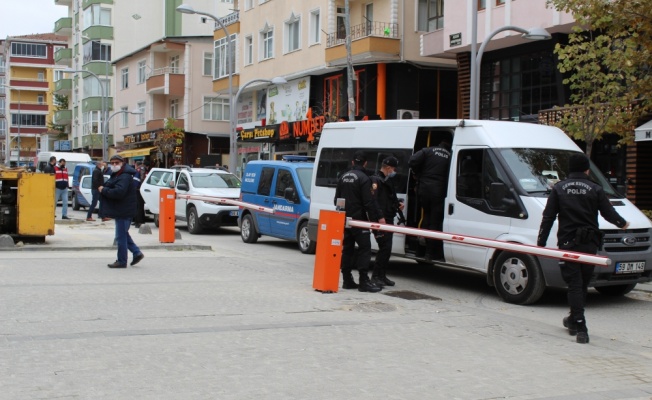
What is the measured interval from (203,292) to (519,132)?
491cm

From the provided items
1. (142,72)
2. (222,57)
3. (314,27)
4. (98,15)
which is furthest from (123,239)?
(98,15)

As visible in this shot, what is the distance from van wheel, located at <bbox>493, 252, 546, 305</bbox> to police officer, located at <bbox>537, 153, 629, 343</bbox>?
5.63ft

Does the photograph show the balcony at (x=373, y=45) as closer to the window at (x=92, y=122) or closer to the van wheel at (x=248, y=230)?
the van wheel at (x=248, y=230)

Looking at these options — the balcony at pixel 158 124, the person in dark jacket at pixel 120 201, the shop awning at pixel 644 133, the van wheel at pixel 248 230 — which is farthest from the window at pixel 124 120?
the person in dark jacket at pixel 120 201

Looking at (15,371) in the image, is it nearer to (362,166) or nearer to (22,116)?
(362,166)

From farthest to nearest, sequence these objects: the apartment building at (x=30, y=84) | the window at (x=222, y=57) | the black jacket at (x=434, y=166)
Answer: the apartment building at (x=30, y=84) < the window at (x=222, y=57) < the black jacket at (x=434, y=166)

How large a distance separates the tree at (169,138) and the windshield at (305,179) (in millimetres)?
32672

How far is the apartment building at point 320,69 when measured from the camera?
3169 cm

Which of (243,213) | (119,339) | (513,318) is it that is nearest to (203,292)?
(119,339)

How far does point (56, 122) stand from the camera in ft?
263

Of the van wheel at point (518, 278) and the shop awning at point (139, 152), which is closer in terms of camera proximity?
the van wheel at point (518, 278)

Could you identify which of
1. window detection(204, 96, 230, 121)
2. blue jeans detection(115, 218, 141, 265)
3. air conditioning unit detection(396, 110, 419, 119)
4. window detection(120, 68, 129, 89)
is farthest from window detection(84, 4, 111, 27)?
blue jeans detection(115, 218, 141, 265)

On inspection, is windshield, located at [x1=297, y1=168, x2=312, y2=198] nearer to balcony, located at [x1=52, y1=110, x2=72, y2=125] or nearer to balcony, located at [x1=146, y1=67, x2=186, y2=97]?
balcony, located at [x1=146, y1=67, x2=186, y2=97]

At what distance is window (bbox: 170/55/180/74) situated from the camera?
52781 millimetres
